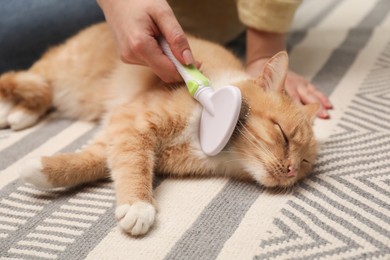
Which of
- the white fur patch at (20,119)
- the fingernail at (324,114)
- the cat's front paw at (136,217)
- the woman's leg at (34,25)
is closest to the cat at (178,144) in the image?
the cat's front paw at (136,217)

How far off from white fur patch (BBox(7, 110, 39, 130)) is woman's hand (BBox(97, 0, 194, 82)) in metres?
0.50

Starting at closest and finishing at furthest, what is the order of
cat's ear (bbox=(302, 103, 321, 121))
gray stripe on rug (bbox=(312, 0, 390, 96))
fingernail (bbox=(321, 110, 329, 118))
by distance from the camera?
Answer: 1. cat's ear (bbox=(302, 103, 321, 121))
2. fingernail (bbox=(321, 110, 329, 118))
3. gray stripe on rug (bbox=(312, 0, 390, 96))

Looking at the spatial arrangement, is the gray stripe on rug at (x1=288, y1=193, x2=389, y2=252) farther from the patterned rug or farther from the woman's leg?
the woman's leg

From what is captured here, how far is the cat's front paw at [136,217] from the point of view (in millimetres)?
851

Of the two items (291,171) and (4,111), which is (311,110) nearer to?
(291,171)

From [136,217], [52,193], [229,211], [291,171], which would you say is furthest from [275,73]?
[52,193]

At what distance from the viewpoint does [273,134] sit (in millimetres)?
1040

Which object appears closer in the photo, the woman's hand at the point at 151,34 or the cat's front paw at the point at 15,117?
the woman's hand at the point at 151,34

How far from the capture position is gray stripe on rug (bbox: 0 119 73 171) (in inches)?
46.8

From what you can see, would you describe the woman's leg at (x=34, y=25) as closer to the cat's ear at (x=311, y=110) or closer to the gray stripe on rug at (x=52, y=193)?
the gray stripe on rug at (x=52, y=193)

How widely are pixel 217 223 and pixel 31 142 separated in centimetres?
69

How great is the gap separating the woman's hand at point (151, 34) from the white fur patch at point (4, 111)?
56 cm

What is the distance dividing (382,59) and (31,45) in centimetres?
141

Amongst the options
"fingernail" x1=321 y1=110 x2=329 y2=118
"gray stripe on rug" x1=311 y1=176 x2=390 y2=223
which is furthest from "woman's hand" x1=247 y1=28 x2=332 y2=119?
"gray stripe on rug" x1=311 y1=176 x2=390 y2=223
